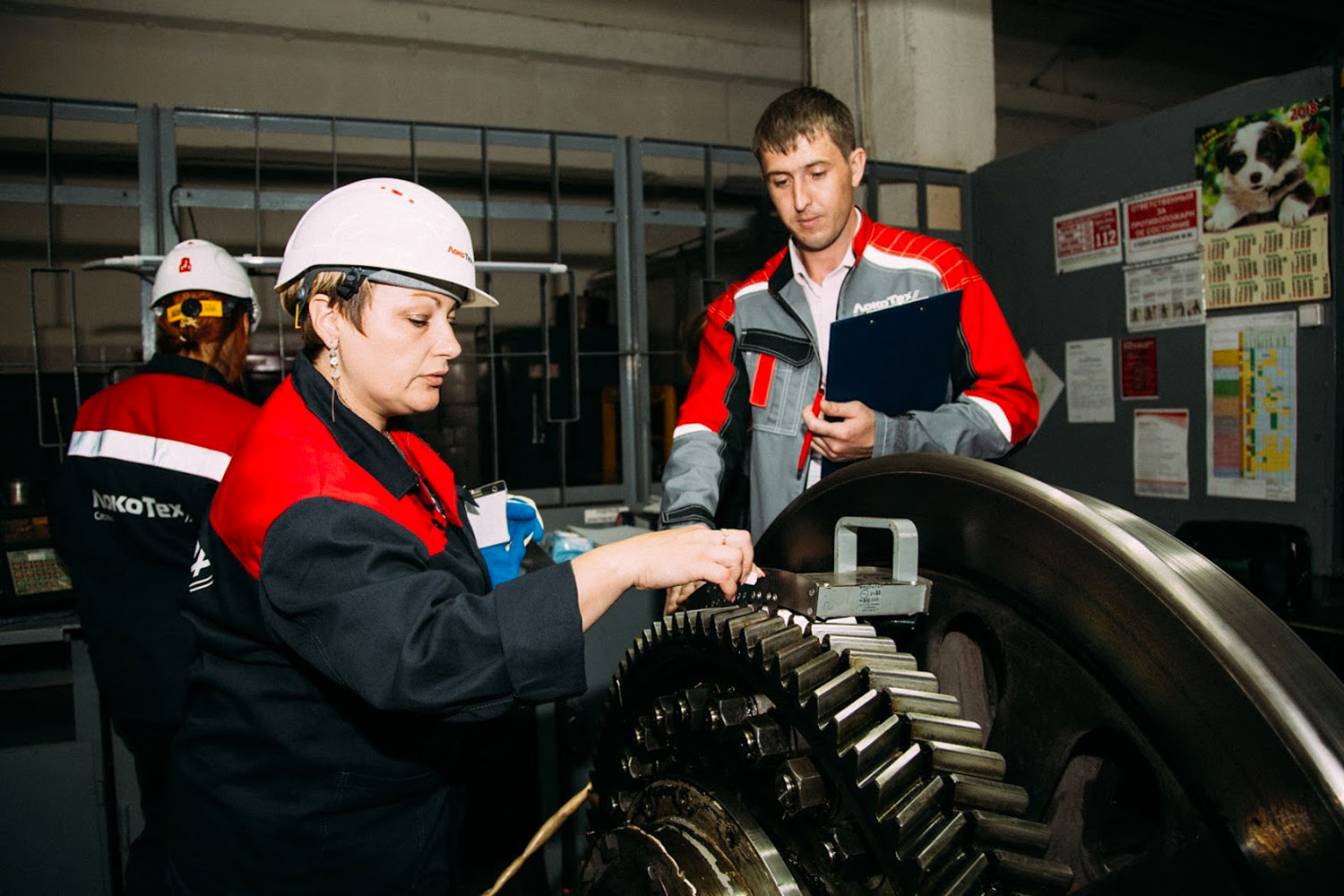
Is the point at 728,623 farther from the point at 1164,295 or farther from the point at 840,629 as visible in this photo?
the point at 1164,295

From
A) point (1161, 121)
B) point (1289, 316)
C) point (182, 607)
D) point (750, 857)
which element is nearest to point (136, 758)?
point (182, 607)

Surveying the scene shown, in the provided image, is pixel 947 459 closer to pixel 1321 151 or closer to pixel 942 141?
pixel 1321 151

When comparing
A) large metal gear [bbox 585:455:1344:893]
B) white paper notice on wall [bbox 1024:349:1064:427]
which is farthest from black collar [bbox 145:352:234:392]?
white paper notice on wall [bbox 1024:349:1064:427]

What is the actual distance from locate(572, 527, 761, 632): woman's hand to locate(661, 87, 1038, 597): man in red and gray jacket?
461mm

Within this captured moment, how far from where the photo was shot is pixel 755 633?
0.69 meters

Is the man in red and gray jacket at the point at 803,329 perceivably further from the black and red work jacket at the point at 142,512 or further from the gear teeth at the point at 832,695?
the black and red work jacket at the point at 142,512

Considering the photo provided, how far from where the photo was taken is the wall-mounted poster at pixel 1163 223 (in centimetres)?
246

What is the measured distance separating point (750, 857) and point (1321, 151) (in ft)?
7.89

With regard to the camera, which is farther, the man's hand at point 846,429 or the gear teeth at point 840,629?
the man's hand at point 846,429

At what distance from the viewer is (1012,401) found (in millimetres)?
1438

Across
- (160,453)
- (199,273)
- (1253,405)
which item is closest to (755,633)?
(160,453)

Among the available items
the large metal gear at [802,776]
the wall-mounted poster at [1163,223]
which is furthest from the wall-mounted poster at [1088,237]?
the large metal gear at [802,776]

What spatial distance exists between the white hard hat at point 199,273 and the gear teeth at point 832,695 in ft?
6.30

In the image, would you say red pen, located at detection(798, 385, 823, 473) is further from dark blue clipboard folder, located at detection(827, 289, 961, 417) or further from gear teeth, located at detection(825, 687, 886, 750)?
gear teeth, located at detection(825, 687, 886, 750)
